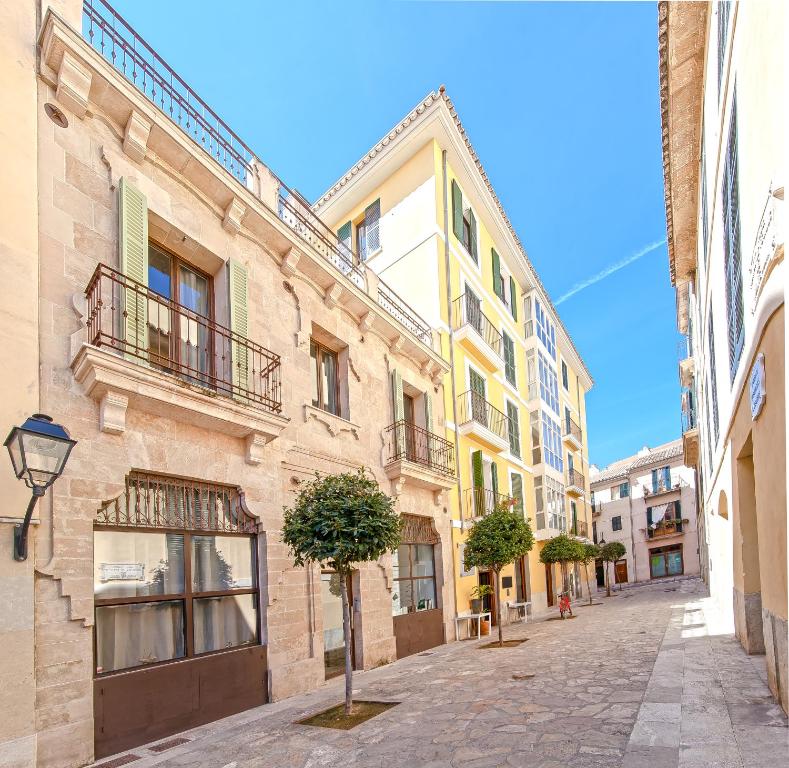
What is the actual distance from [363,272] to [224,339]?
19.1ft

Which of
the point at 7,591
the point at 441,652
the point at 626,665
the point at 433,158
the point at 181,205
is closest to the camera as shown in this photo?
the point at 7,591

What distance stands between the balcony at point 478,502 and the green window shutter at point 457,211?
25.2 feet

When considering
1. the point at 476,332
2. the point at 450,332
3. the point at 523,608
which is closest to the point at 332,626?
the point at 450,332

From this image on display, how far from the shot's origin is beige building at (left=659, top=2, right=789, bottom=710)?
16.3 ft

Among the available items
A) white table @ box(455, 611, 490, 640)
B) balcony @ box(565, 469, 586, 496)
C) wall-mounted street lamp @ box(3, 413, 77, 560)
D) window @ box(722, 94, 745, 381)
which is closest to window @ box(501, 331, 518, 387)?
white table @ box(455, 611, 490, 640)

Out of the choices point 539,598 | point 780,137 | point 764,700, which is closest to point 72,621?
point 764,700

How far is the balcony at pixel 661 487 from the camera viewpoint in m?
48.1

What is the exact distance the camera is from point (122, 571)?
7.34 m

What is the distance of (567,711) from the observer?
7.06 metres

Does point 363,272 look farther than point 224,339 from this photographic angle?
Yes

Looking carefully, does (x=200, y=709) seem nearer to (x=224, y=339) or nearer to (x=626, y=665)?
(x=224, y=339)

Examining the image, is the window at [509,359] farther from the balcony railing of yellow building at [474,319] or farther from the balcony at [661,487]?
the balcony at [661,487]

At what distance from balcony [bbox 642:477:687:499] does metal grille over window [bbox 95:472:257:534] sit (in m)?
45.8

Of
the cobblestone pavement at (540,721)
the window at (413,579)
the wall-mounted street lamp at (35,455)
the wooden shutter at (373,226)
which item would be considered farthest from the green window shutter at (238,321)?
the wooden shutter at (373,226)
